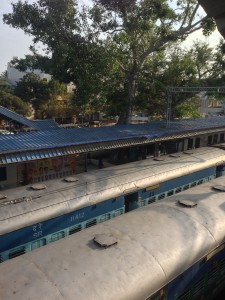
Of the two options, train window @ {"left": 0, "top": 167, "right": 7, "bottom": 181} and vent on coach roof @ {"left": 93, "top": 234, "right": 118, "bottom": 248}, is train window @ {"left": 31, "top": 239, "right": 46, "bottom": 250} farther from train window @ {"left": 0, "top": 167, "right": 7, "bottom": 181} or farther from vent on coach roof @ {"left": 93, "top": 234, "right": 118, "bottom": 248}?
train window @ {"left": 0, "top": 167, "right": 7, "bottom": 181}

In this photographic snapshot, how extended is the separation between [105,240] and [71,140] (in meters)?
9.66

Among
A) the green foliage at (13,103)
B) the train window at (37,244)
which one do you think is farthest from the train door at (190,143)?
the green foliage at (13,103)

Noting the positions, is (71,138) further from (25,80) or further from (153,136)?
(25,80)

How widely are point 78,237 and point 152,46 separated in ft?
65.8

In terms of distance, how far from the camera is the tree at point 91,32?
19719mm

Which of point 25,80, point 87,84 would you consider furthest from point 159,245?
point 25,80

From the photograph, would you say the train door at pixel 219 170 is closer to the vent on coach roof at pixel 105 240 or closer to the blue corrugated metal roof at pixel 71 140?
the blue corrugated metal roof at pixel 71 140

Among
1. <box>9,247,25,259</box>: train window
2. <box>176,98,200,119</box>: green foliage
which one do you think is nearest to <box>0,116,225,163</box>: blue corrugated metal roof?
<box>9,247,25,259</box>: train window

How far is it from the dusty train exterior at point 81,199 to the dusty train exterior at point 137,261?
Result: 2141 millimetres

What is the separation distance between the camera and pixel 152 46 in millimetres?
23828

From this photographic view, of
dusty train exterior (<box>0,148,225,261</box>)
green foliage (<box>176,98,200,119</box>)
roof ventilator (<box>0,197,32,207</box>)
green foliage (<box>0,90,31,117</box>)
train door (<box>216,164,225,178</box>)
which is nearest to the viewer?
dusty train exterior (<box>0,148,225,261</box>)

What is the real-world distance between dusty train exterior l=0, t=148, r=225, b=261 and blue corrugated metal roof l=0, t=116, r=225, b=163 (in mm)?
2266

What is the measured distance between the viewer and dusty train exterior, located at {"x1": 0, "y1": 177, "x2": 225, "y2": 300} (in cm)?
547

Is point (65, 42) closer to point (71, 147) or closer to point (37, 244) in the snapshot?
point (71, 147)
